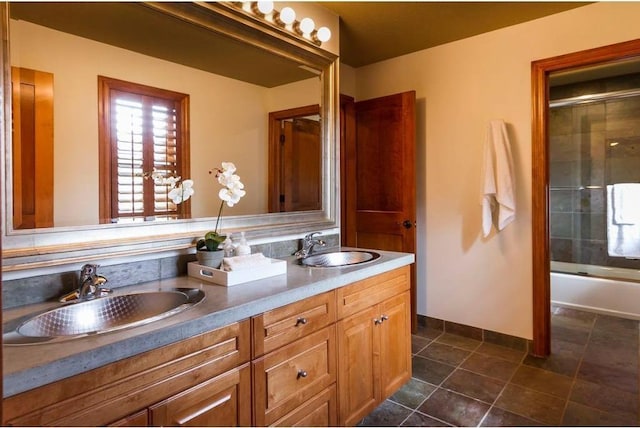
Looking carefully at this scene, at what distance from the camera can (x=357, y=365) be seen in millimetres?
1733

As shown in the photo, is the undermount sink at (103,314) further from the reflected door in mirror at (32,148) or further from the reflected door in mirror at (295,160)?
the reflected door in mirror at (295,160)

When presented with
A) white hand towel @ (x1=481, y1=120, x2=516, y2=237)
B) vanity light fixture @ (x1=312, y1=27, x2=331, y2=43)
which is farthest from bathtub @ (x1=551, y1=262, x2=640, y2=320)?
vanity light fixture @ (x1=312, y1=27, x2=331, y2=43)

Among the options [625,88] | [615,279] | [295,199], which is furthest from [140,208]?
[625,88]

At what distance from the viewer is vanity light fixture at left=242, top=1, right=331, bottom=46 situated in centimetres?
188

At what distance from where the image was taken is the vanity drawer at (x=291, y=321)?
1.28 m

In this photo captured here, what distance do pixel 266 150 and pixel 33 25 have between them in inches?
44.5

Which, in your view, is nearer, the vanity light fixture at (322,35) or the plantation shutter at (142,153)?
the plantation shutter at (142,153)

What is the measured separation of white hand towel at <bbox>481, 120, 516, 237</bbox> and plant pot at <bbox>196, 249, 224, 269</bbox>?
6.48 feet

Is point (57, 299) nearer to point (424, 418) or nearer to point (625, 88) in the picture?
point (424, 418)

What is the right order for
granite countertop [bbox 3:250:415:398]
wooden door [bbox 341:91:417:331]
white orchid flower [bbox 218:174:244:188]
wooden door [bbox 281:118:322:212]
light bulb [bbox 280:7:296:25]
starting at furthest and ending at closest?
wooden door [bbox 341:91:417:331], wooden door [bbox 281:118:322:212], light bulb [bbox 280:7:296:25], white orchid flower [bbox 218:174:244:188], granite countertop [bbox 3:250:415:398]

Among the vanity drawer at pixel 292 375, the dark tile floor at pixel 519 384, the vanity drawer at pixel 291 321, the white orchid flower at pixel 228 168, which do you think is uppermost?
the white orchid flower at pixel 228 168

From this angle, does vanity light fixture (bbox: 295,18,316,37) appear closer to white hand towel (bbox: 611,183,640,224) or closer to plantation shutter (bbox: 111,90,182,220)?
plantation shutter (bbox: 111,90,182,220)

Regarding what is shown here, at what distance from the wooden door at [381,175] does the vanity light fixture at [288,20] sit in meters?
0.98

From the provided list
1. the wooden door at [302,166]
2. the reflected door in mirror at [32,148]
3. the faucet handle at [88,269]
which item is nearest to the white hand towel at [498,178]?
the wooden door at [302,166]
